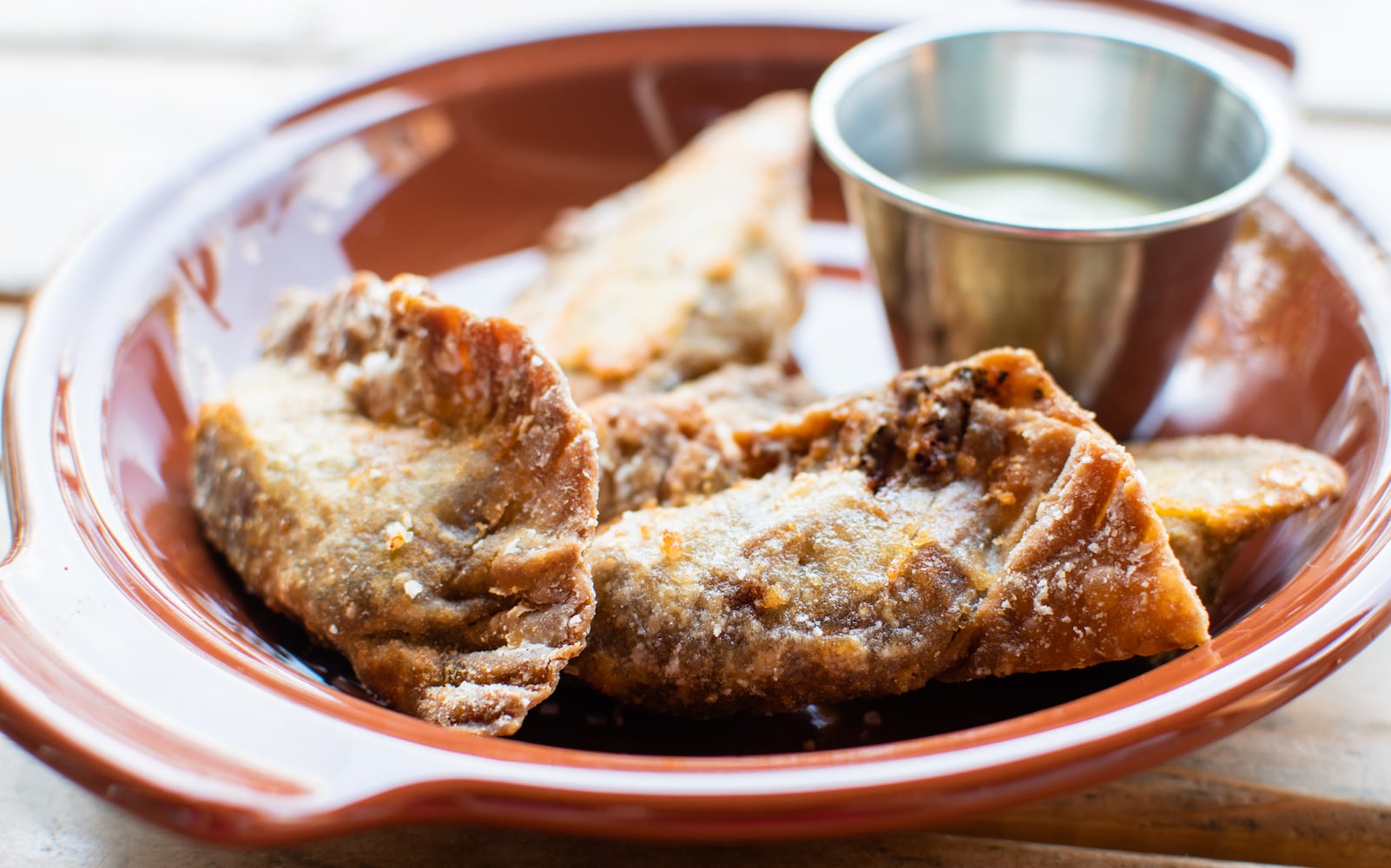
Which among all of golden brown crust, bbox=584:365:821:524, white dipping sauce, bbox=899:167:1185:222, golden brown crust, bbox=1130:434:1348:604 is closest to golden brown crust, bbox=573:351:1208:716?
golden brown crust, bbox=584:365:821:524

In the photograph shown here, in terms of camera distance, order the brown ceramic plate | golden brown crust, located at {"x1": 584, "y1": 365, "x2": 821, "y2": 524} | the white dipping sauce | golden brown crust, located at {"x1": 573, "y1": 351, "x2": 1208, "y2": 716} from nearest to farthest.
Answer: the brown ceramic plate, golden brown crust, located at {"x1": 573, "y1": 351, "x2": 1208, "y2": 716}, golden brown crust, located at {"x1": 584, "y1": 365, "x2": 821, "y2": 524}, the white dipping sauce

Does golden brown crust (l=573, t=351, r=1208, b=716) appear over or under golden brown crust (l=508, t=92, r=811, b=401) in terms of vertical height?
over

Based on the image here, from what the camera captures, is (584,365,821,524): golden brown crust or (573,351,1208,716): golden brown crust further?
(584,365,821,524): golden brown crust

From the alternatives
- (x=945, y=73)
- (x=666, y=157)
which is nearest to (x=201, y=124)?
(x=666, y=157)

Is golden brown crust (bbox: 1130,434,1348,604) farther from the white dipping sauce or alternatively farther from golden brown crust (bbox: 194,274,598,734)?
golden brown crust (bbox: 194,274,598,734)

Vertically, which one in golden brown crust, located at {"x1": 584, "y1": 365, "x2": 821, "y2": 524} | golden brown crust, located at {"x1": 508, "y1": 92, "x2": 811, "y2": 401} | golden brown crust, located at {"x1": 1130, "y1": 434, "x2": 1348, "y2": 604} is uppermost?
golden brown crust, located at {"x1": 1130, "y1": 434, "x2": 1348, "y2": 604}

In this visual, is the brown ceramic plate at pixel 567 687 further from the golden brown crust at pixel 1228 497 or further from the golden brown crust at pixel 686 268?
the golden brown crust at pixel 686 268

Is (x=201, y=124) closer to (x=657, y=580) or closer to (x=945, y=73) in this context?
(x=945, y=73)
